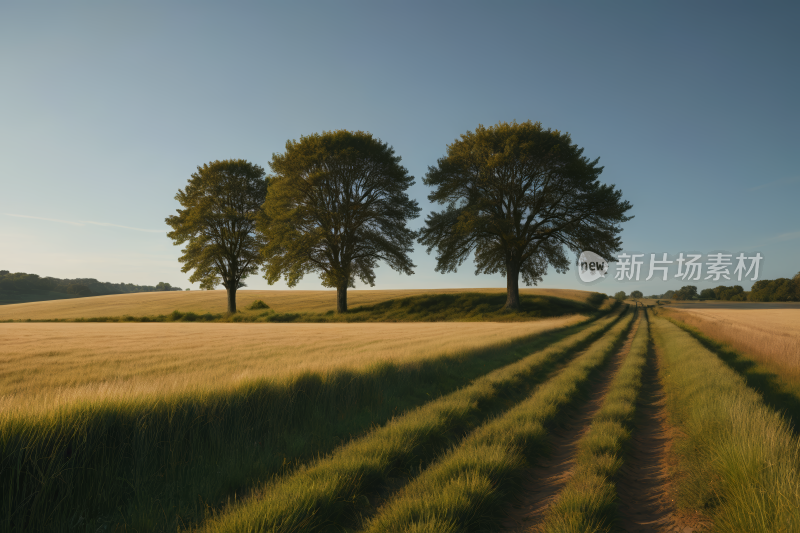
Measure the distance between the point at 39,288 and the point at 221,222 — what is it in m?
115

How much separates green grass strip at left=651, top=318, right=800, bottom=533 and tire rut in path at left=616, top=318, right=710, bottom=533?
184 millimetres

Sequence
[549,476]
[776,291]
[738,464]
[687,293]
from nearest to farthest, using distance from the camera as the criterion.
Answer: [738,464] → [549,476] → [776,291] → [687,293]

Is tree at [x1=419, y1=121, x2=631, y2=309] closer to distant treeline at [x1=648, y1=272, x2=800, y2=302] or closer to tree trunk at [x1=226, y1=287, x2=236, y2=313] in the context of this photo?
tree trunk at [x1=226, y1=287, x2=236, y2=313]

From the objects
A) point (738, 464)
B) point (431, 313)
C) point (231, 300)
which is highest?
point (231, 300)

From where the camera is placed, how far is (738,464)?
3.91m

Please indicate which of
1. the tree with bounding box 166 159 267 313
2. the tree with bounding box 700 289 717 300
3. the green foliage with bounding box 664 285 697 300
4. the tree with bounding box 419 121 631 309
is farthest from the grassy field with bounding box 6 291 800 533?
the green foliage with bounding box 664 285 697 300

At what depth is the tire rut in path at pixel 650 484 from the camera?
371 cm

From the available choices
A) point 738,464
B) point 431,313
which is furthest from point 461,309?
point 738,464

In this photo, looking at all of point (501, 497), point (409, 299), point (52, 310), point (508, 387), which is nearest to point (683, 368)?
point (508, 387)

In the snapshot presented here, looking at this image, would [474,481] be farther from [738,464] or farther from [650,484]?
[738,464]

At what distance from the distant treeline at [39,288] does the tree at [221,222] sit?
8621 cm

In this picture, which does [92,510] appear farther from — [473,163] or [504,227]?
[473,163]

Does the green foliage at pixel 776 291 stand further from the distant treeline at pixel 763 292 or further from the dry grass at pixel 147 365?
the dry grass at pixel 147 365

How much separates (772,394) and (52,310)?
229 ft
